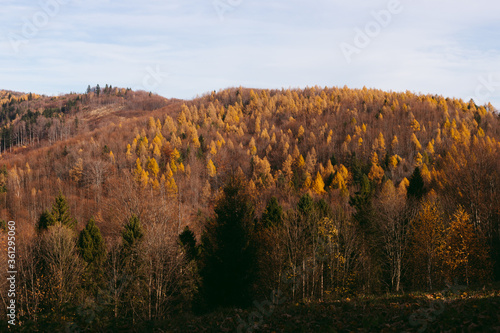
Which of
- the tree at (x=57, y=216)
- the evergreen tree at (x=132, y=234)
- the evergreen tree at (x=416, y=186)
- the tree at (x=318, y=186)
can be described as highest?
the tree at (x=318, y=186)

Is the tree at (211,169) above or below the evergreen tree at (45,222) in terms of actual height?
above

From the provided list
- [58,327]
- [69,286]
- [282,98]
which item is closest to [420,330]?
[58,327]

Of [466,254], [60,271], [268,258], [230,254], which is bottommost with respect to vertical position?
[60,271]

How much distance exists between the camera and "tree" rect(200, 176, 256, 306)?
70.0ft

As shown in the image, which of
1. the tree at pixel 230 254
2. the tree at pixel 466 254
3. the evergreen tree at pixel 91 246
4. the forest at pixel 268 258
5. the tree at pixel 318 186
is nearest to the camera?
the forest at pixel 268 258

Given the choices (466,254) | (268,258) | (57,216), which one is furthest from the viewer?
(57,216)

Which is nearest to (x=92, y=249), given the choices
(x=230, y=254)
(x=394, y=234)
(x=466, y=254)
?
(x=230, y=254)

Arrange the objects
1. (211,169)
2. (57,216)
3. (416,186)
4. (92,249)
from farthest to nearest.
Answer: (211,169) → (416,186) → (57,216) → (92,249)

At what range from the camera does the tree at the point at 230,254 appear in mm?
21328

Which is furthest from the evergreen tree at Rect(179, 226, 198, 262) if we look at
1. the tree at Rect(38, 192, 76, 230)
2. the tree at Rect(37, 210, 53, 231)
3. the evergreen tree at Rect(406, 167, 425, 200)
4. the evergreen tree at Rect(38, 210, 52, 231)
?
the evergreen tree at Rect(406, 167, 425, 200)

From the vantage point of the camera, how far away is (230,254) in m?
21.8

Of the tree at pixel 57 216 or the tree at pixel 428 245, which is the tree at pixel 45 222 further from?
the tree at pixel 428 245

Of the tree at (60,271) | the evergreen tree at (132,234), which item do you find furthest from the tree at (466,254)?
the tree at (60,271)

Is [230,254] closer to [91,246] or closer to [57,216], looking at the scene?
[91,246]
